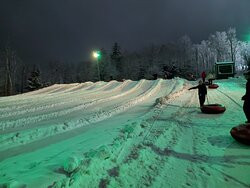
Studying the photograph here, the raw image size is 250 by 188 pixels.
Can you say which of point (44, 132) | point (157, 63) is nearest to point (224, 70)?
point (157, 63)

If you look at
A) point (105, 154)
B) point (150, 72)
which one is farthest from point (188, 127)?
point (150, 72)

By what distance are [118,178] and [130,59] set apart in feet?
276

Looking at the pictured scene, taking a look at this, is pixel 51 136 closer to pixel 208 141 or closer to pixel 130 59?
pixel 208 141

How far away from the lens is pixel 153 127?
891 centimetres

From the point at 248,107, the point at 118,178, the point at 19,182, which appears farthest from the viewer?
the point at 248,107

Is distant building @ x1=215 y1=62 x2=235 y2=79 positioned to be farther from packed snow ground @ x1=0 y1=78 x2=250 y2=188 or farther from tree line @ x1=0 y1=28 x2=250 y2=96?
packed snow ground @ x1=0 y1=78 x2=250 y2=188

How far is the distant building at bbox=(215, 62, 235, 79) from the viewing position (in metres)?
43.8

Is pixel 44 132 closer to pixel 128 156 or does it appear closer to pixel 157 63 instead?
pixel 128 156

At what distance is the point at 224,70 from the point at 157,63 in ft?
120

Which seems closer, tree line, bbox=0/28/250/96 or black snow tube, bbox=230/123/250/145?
black snow tube, bbox=230/123/250/145

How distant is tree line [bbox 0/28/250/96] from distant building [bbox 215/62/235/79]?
14.7 meters

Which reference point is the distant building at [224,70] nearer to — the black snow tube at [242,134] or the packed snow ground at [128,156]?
the packed snow ground at [128,156]

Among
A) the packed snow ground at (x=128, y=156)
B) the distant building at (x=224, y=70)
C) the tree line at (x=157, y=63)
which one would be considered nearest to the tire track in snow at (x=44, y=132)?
the packed snow ground at (x=128, y=156)

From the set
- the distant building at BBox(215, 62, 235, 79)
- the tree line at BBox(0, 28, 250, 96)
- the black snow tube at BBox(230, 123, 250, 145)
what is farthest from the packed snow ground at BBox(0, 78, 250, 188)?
the tree line at BBox(0, 28, 250, 96)
